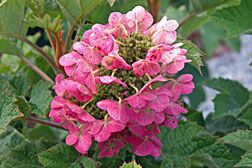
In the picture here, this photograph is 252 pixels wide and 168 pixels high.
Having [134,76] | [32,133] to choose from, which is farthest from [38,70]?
[134,76]

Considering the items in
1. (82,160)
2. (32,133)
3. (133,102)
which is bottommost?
(32,133)

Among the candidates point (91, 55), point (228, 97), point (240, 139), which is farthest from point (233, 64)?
point (91, 55)

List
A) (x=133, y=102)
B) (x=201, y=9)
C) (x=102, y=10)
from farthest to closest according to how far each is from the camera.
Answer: (x=201, y=9), (x=102, y=10), (x=133, y=102)

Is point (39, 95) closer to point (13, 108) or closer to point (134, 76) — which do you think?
point (13, 108)

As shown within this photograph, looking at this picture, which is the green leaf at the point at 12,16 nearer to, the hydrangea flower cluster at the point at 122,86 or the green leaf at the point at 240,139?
the hydrangea flower cluster at the point at 122,86

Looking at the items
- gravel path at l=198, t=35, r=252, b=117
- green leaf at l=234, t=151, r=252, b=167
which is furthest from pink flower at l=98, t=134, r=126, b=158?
gravel path at l=198, t=35, r=252, b=117

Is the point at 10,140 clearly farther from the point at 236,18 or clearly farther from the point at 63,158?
the point at 236,18
